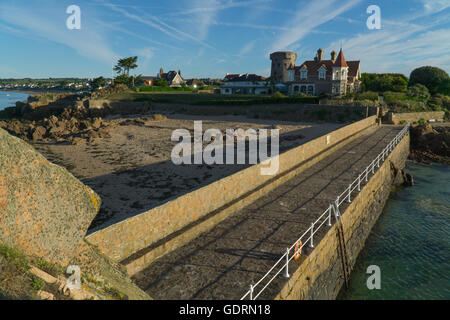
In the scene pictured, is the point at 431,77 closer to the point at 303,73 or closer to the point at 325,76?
the point at 325,76

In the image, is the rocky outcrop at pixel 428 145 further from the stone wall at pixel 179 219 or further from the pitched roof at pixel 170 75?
the pitched roof at pixel 170 75

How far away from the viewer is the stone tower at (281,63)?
7394 cm

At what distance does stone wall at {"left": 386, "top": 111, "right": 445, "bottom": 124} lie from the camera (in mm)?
38531

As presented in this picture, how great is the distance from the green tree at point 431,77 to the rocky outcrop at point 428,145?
116 ft

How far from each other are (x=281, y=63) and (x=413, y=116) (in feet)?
127

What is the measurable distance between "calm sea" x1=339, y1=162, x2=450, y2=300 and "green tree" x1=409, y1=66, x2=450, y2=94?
56509mm

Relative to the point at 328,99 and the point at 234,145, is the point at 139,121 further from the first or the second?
the point at 328,99

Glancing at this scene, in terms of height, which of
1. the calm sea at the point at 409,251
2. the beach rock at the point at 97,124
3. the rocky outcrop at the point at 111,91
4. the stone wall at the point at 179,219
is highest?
the rocky outcrop at the point at 111,91

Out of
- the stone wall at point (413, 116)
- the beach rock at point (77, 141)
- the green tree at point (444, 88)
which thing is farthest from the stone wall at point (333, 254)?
the green tree at point (444, 88)

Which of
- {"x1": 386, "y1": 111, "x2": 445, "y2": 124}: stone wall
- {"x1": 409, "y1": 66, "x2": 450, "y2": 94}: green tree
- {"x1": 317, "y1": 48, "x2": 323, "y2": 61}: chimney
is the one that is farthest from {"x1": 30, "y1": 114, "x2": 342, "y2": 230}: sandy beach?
{"x1": 409, "y1": 66, "x2": 450, "y2": 94}: green tree

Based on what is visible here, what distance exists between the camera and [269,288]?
638cm

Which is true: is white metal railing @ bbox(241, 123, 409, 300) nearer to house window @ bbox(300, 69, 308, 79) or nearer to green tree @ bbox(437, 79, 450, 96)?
house window @ bbox(300, 69, 308, 79)

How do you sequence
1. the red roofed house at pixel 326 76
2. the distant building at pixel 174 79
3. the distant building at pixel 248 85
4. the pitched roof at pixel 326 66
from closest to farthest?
the red roofed house at pixel 326 76 < the pitched roof at pixel 326 66 < the distant building at pixel 248 85 < the distant building at pixel 174 79
